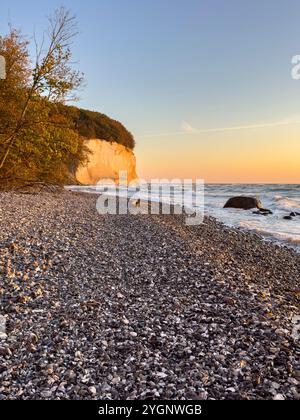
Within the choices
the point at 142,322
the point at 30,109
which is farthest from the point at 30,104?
the point at 142,322

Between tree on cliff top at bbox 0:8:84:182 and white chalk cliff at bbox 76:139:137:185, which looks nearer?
tree on cliff top at bbox 0:8:84:182

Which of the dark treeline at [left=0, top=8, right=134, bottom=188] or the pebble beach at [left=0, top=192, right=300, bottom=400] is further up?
the dark treeline at [left=0, top=8, right=134, bottom=188]

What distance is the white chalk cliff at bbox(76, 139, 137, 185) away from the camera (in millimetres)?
51938

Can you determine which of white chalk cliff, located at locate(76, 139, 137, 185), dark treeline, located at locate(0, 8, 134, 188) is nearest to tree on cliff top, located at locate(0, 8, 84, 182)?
dark treeline, located at locate(0, 8, 134, 188)

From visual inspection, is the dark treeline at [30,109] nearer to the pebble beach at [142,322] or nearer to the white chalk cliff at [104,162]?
the pebble beach at [142,322]

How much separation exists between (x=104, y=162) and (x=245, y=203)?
109 feet

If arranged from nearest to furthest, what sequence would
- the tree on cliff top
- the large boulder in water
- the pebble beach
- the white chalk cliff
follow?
the pebble beach < the tree on cliff top < the large boulder in water < the white chalk cliff

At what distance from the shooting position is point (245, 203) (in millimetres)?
27750

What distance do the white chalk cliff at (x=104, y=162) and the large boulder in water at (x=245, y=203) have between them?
90.8ft

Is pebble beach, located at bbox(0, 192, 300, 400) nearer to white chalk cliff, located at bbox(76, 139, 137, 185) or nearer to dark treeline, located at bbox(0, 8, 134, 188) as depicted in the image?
dark treeline, located at bbox(0, 8, 134, 188)

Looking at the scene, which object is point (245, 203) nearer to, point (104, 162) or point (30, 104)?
point (30, 104)

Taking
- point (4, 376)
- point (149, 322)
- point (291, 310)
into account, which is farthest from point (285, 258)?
point (4, 376)

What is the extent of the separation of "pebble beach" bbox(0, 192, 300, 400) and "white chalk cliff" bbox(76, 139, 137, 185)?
41.8 metres
